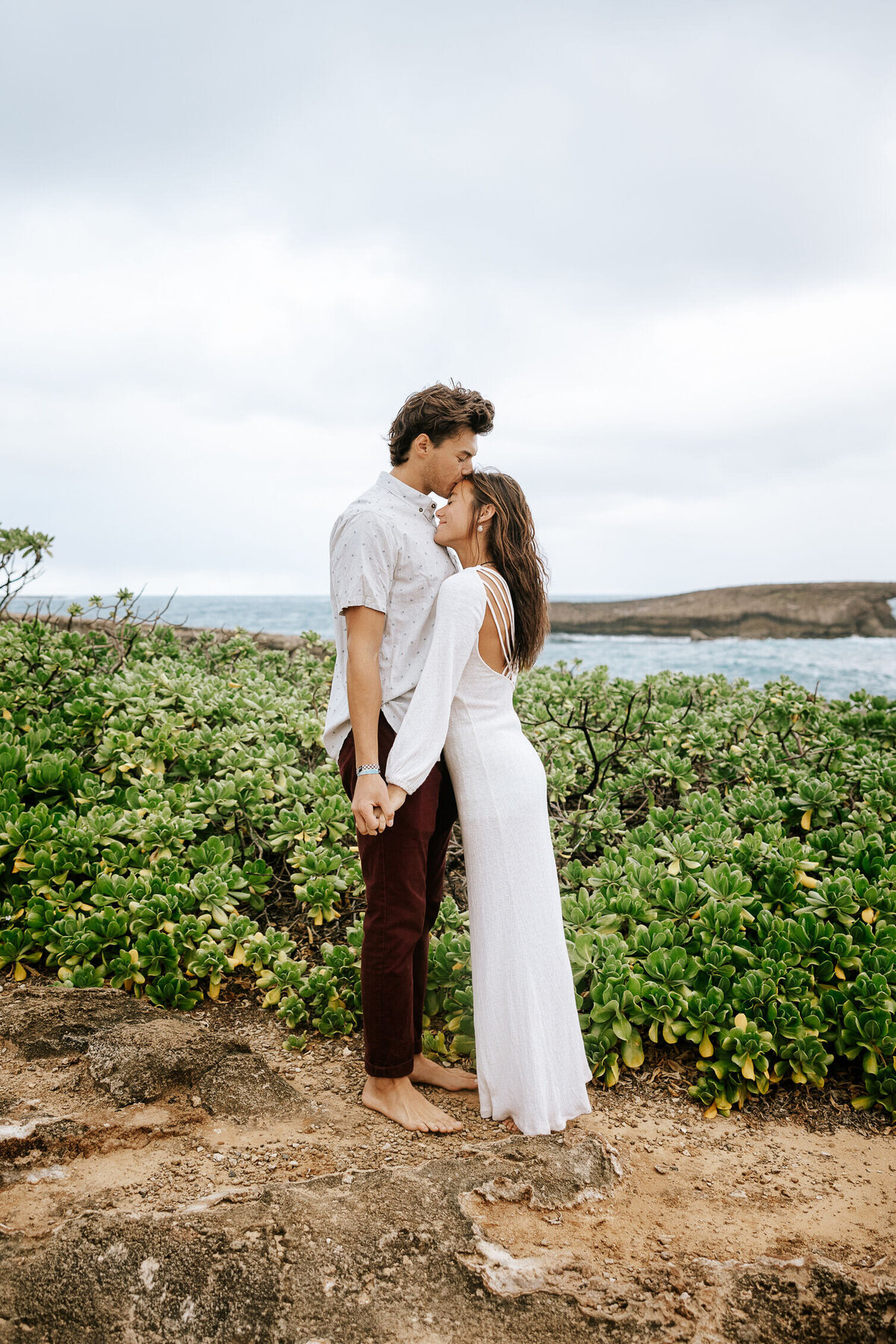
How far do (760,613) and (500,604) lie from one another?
36.3 m

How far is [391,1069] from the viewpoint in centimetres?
284

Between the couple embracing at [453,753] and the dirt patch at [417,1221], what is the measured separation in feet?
0.74

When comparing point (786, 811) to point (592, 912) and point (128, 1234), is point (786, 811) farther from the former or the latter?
point (128, 1234)

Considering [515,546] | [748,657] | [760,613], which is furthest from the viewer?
[760,613]

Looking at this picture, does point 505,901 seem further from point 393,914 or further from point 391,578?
point 391,578

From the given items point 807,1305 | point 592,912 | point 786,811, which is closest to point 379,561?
point 592,912

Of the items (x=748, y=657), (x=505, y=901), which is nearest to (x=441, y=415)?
(x=505, y=901)

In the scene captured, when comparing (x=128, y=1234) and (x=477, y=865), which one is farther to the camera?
(x=477, y=865)

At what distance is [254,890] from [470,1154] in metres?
1.82

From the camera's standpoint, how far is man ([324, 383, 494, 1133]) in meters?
2.68

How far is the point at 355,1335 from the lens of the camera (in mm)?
1837

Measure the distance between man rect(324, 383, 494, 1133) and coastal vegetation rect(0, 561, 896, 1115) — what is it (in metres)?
0.52

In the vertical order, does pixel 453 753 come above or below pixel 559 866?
above

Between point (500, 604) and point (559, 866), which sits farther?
point (559, 866)
